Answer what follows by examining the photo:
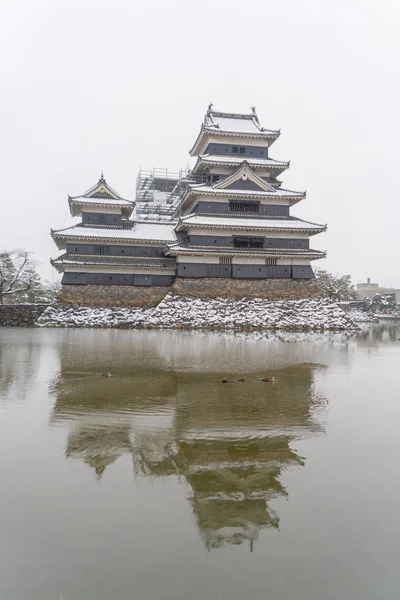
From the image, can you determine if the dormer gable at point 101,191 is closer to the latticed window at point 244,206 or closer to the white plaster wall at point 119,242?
the white plaster wall at point 119,242

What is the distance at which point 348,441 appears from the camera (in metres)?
6.68

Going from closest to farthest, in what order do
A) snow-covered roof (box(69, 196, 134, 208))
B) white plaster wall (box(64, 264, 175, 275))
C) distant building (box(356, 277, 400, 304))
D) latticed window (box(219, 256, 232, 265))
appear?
white plaster wall (box(64, 264, 175, 275)), latticed window (box(219, 256, 232, 265)), snow-covered roof (box(69, 196, 134, 208)), distant building (box(356, 277, 400, 304))

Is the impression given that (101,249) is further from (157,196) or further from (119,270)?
(157,196)

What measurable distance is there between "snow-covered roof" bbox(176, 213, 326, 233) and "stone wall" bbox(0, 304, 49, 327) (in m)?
14.5

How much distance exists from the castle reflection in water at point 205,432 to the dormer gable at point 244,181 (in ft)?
95.5

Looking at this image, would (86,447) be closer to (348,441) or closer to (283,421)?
(283,421)

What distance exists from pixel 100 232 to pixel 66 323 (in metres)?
9.53

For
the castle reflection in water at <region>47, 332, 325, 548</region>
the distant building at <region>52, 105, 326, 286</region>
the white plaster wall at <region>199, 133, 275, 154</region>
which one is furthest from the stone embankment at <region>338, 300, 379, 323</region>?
the castle reflection in water at <region>47, 332, 325, 548</region>

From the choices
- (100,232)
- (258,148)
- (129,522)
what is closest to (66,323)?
(100,232)

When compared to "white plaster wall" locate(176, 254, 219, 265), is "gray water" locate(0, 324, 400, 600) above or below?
below

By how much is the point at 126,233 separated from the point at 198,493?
35.3 meters

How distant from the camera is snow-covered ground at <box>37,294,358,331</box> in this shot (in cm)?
3183

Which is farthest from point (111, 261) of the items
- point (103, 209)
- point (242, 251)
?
point (242, 251)

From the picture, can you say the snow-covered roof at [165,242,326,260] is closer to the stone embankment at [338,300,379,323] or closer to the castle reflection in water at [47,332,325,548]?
the stone embankment at [338,300,379,323]
